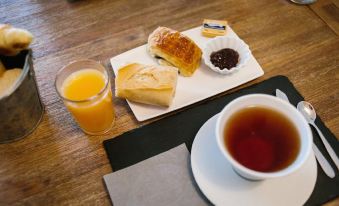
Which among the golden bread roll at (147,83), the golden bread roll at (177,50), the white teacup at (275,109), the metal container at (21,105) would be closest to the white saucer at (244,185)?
the white teacup at (275,109)

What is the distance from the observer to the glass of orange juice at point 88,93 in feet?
2.50

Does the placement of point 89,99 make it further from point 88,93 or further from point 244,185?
point 244,185

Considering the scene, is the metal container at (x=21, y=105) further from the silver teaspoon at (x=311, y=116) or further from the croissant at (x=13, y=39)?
the silver teaspoon at (x=311, y=116)

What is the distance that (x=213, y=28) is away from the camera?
103 centimetres

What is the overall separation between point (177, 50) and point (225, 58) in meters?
0.15

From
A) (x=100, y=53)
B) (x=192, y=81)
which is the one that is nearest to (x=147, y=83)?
(x=192, y=81)

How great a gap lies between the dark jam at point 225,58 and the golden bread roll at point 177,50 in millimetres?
48

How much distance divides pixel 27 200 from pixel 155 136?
33cm

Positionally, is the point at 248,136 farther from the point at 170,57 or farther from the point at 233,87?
the point at 170,57

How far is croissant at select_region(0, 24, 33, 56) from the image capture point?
28.3 inches

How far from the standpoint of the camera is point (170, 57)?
933mm

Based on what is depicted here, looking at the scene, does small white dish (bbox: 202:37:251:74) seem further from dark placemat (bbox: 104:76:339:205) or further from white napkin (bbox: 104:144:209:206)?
white napkin (bbox: 104:144:209:206)

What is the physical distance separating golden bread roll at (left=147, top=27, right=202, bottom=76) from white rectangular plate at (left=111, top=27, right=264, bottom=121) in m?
0.03

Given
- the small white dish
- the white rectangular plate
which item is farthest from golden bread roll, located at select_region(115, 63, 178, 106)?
the small white dish
